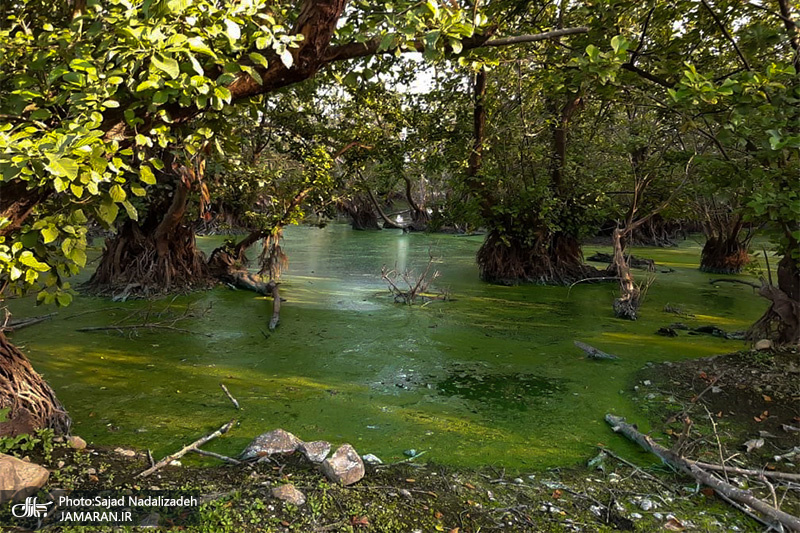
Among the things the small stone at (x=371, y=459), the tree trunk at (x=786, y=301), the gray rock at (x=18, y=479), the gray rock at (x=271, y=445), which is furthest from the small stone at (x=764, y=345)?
the gray rock at (x=18, y=479)

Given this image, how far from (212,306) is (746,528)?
5822mm

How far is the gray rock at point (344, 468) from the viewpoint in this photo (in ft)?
7.63

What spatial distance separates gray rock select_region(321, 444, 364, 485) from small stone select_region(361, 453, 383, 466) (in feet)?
Result: 0.65

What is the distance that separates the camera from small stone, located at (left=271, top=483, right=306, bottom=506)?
2.15 metres

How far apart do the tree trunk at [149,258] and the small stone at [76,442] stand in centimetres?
450

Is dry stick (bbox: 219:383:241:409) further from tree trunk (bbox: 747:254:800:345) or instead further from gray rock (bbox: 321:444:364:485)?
tree trunk (bbox: 747:254:800:345)

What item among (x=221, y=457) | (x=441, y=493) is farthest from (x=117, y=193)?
(x=441, y=493)

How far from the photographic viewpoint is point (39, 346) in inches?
176

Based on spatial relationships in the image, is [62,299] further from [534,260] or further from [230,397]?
[534,260]

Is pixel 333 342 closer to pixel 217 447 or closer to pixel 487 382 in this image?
pixel 487 382

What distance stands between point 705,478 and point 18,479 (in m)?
3.04

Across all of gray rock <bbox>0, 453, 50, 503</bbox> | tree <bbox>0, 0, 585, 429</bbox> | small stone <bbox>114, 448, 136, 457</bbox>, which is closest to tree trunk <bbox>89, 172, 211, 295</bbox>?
tree <bbox>0, 0, 585, 429</bbox>

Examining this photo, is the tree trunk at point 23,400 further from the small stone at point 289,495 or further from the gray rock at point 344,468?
the gray rock at point 344,468

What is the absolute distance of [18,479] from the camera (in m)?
2.04
